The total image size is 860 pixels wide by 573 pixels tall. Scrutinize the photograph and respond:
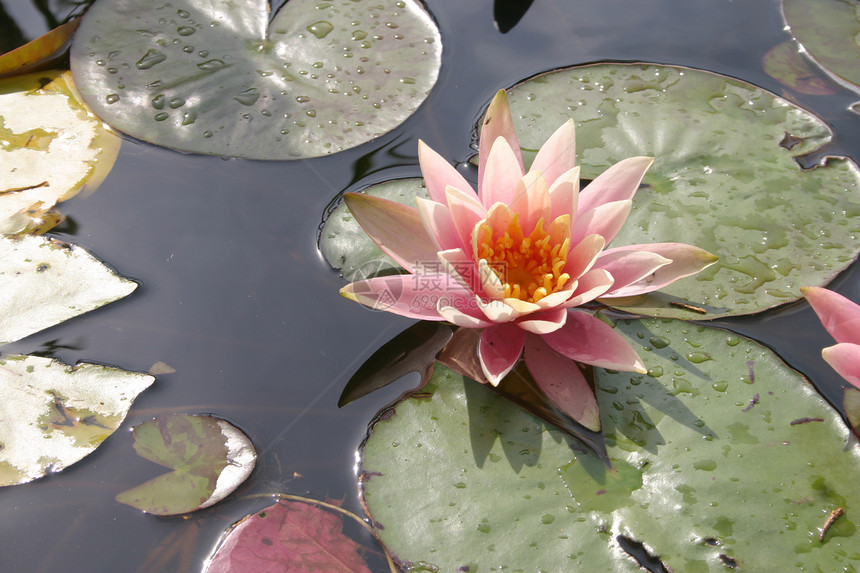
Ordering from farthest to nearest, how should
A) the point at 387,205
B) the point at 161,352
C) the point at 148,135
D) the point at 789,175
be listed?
the point at 148,135 → the point at 789,175 → the point at 161,352 → the point at 387,205

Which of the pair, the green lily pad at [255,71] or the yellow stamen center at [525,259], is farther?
the green lily pad at [255,71]

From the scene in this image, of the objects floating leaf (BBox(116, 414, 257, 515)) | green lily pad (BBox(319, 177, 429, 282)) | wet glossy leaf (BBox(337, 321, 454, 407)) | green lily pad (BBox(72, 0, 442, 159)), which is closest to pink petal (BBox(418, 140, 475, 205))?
green lily pad (BBox(319, 177, 429, 282))

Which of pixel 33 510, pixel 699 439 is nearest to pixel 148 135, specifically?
pixel 33 510

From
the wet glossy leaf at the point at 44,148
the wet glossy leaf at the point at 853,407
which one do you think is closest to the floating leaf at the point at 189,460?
the wet glossy leaf at the point at 44,148

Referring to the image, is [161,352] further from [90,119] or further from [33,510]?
[90,119]

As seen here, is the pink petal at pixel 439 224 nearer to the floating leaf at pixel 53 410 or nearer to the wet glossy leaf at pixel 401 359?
the wet glossy leaf at pixel 401 359
